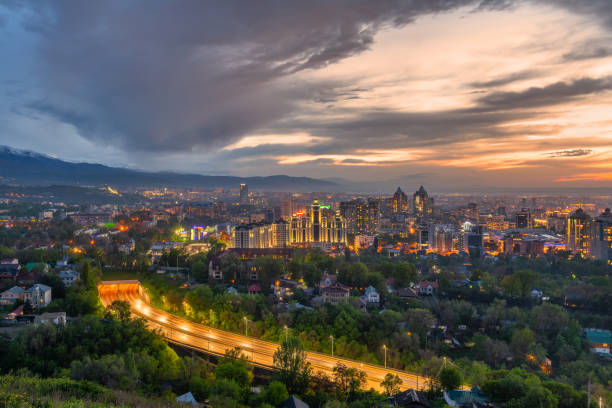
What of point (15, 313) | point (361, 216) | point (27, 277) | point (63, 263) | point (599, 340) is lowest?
point (599, 340)

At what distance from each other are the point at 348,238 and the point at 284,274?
19374 millimetres

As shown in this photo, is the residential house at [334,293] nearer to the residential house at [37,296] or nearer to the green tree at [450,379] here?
the green tree at [450,379]

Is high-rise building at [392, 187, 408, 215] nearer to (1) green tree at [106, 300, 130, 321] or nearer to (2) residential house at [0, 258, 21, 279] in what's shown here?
(2) residential house at [0, 258, 21, 279]

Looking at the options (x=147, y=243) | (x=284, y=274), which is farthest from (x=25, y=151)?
(x=284, y=274)

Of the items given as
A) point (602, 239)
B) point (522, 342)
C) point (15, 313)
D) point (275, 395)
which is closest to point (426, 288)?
point (522, 342)

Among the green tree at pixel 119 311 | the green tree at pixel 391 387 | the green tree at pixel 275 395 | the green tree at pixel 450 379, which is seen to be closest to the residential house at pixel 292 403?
the green tree at pixel 275 395

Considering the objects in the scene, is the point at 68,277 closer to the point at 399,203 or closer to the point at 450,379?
the point at 450,379

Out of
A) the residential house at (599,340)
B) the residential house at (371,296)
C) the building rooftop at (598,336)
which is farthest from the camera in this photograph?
the residential house at (371,296)

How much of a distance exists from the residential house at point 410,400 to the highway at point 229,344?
1498mm

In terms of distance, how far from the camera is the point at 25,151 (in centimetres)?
10938

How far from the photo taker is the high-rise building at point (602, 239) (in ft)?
92.1

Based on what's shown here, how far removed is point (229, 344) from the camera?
37.8 ft

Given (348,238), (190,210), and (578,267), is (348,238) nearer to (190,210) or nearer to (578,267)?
(578,267)

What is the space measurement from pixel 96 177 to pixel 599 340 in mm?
112192
